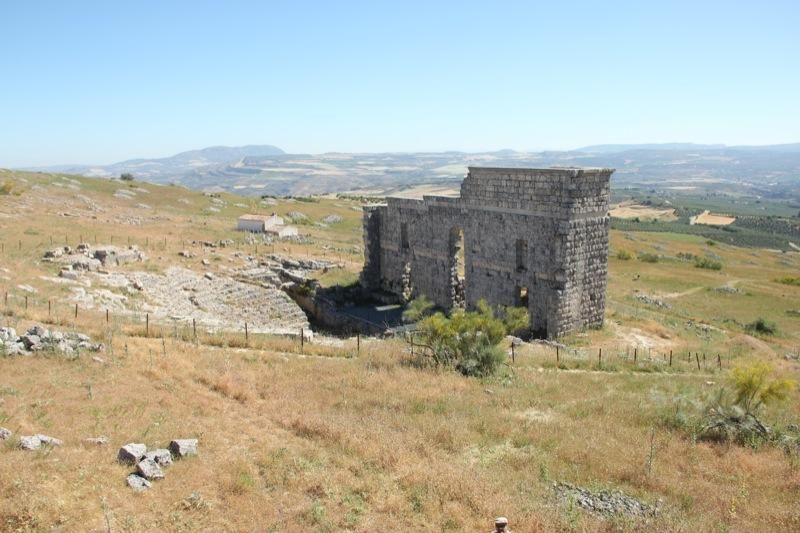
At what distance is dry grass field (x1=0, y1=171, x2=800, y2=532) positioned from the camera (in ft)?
30.3

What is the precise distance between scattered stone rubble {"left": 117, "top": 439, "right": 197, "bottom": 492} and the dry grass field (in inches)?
6.9

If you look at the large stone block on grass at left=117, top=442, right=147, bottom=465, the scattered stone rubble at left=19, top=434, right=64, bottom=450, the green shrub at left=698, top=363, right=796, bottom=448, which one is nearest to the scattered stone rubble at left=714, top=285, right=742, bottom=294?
the green shrub at left=698, top=363, right=796, bottom=448

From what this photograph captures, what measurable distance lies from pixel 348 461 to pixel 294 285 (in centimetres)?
2445

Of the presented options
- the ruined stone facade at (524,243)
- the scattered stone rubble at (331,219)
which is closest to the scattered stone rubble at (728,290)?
the ruined stone facade at (524,243)

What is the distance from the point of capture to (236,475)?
10336 mm

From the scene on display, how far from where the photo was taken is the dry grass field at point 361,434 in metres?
9.23

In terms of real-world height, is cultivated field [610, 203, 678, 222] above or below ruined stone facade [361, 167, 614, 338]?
below

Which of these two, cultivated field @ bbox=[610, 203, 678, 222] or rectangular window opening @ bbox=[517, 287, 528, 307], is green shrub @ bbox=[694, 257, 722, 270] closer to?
rectangular window opening @ bbox=[517, 287, 528, 307]

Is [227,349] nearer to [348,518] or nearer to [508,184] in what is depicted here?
[348,518]

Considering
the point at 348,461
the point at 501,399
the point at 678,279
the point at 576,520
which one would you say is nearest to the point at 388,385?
the point at 501,399

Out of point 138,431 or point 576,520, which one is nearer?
point 576,520

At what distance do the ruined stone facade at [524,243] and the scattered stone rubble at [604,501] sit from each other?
14.5m

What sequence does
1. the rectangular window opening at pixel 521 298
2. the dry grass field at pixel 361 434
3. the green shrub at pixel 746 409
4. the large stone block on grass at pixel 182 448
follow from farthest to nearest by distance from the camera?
the rectangular window opening at pixel 521 298, the green shrub at pixel 746 409, the large stone block on grass at pixel 182 448, the dry grass field at pixel 361 434

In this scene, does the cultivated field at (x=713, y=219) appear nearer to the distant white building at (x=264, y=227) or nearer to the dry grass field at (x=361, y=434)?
the distant white building at (x=264, y=227)
